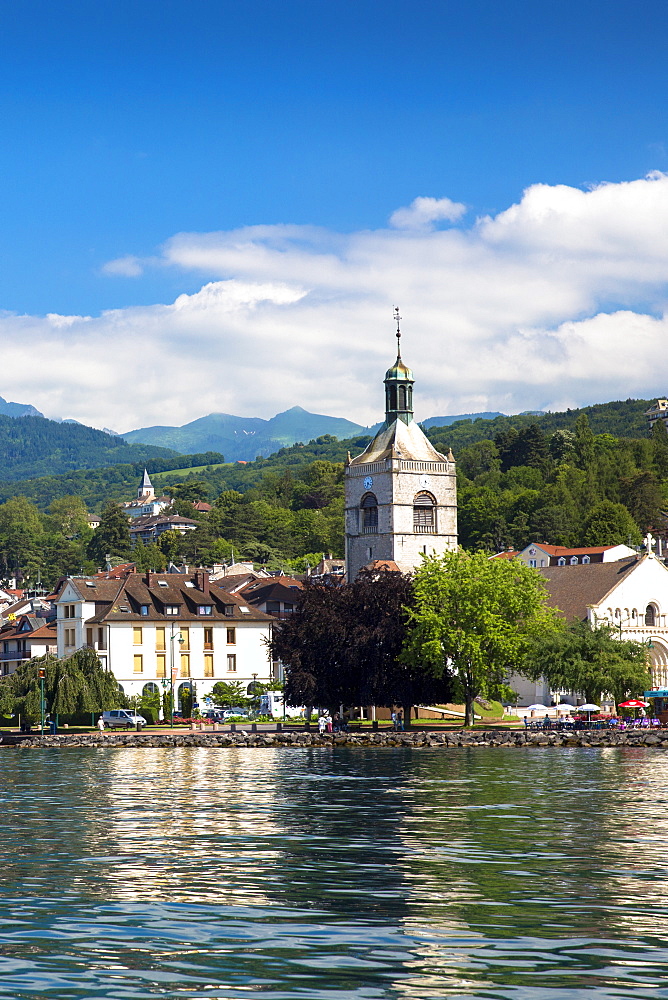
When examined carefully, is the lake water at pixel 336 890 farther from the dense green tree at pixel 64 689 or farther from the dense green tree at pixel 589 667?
the dense green tree at pixel 589 667

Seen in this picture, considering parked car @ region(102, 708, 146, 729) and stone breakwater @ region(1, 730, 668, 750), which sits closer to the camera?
stone breakwater @ region(1, 730, 668, 750)

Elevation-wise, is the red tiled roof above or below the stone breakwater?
above

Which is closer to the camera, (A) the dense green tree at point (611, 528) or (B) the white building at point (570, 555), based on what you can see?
(B) the white building at point (570, 555)

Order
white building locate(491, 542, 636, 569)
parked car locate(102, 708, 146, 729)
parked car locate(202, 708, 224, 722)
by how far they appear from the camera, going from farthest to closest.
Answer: white building locate(491, 542, 636, 569) → parked car locate(202, 708, 224, 722) → parked car locate(102, 708, 146, 729)

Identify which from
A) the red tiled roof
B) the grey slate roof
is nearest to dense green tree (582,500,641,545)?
the red tiled roof

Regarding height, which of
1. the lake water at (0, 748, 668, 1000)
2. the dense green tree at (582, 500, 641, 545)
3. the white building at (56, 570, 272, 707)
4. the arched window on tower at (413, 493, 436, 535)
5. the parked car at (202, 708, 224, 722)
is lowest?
the parked car at (202, 708, 224, 722)

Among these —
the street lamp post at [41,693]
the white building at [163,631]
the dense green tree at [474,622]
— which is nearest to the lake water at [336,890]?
the dense green tree at [474,622]

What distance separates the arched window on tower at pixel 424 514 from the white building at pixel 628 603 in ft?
31.7

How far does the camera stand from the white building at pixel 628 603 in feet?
344

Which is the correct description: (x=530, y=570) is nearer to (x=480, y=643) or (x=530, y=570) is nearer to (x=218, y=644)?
(x=480, y=643)

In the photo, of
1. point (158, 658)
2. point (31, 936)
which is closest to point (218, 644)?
point (158, 658)

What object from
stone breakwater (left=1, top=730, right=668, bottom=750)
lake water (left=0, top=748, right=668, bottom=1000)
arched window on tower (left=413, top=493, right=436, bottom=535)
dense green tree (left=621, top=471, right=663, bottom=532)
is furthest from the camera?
dense green tree (left=621, top=471, right=663, bottom=532)

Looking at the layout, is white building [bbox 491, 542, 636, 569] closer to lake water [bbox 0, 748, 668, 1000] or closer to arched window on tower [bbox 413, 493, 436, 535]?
arched window on tower [bbox 413, 493, 436, 535]

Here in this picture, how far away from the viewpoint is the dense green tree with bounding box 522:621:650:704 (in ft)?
283
